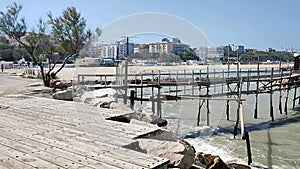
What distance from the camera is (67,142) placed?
158 inches

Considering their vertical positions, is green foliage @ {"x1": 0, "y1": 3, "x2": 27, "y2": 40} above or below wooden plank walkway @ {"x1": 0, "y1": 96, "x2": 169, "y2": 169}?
above

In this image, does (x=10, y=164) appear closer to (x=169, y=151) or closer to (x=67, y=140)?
(x=67, y=140)

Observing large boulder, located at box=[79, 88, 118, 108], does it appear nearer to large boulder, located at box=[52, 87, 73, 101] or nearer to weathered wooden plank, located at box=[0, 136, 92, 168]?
large boulder, located at box=[52, 87, 73, 101]


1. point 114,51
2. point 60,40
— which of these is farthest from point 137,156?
point 60,40

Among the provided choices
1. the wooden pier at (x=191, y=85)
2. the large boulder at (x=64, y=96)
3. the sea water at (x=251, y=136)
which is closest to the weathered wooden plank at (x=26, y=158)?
the large boulder at (x=64, y=96)

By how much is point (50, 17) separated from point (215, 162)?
18815mm

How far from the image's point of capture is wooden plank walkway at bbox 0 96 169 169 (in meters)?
3.24

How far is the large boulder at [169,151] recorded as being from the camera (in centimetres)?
434

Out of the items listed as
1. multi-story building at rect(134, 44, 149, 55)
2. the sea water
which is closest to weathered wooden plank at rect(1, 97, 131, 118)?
multi-story building at rect(134, 44, 149, 55)

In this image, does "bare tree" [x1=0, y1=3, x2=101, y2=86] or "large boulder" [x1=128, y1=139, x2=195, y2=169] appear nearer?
"large boulder" [x1=128, y1=139, x2=195, y2=169]

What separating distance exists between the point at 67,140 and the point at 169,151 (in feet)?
5.04

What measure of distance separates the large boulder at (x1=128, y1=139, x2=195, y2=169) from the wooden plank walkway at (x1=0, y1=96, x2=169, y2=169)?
7.6 inches

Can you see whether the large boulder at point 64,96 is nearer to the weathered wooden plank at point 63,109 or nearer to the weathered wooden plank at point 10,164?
the weathered wooden plank at point 63,109

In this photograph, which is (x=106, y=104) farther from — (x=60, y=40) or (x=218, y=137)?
(x=60, y=40)
